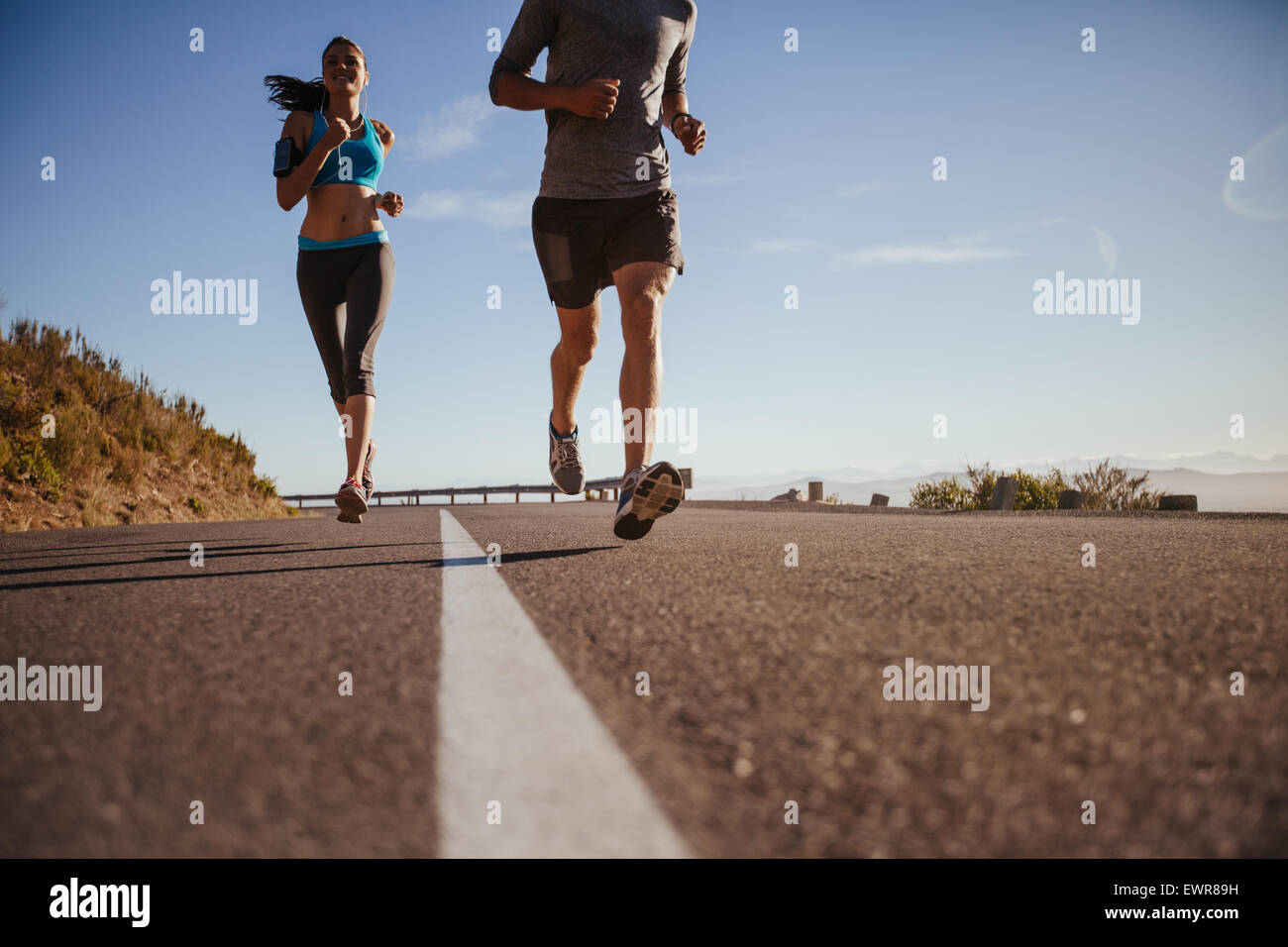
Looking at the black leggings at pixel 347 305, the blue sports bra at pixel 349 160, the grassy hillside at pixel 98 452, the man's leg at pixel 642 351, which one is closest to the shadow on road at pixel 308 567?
the man's leg at pixel 642 351

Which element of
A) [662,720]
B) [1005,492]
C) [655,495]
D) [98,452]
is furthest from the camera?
[1005,492]

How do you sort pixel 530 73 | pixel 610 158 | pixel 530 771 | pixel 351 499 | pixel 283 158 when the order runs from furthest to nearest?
pixel 283 158, pixel 351 499, pixel 530 73, pixel 610 158, pixel 530 771

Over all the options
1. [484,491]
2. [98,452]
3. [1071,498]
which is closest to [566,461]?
[98,452]

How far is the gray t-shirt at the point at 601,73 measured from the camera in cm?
445

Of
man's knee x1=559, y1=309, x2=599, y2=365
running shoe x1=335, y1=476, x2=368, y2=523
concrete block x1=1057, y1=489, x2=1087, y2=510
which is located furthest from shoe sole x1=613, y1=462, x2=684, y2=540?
concrete block x1=1057, y1=489, x2=1087, y2=510

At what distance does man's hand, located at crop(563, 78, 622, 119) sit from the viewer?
4172mm

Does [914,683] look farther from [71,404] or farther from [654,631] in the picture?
[71,404]

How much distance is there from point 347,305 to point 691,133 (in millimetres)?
2412

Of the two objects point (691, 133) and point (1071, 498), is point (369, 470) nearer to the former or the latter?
point (691, 133)

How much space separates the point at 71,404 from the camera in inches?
423

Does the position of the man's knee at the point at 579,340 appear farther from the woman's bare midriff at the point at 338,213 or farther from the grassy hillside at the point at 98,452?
the grassy hillside at the point at 98,452

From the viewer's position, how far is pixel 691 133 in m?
4.64

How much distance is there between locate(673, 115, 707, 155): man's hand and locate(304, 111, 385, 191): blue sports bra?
221 centimetres
